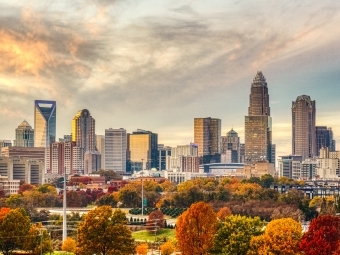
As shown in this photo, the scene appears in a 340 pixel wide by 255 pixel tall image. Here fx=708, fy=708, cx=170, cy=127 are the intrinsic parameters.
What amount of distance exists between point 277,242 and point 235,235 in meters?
2.76

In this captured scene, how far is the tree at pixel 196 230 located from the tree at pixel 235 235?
4.18 ft

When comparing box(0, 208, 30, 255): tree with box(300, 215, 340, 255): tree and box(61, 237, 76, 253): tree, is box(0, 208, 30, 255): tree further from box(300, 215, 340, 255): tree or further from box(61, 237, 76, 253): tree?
→ box(300, 215, 340, 255): tree

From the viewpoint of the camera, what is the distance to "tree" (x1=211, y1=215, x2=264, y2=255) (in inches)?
1816

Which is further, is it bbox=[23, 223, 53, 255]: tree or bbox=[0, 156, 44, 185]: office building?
bbox=[0, 156, 44, 185]: office building

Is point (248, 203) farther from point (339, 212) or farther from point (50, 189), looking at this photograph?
point (50, 189)

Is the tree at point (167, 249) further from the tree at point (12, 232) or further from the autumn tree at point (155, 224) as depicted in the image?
the autumn tree at point (155, 224)

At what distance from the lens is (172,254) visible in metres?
56.3

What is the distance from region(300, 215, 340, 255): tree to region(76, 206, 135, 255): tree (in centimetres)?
1141

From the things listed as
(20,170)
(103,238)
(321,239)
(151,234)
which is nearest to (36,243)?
(103,238)

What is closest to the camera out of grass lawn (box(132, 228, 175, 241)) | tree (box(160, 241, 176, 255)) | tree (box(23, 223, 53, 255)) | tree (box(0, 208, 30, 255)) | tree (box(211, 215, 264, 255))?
tree (box(211, 215, 264, 255))

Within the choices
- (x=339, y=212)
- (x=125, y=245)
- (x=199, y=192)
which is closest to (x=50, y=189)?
(x=199, y=192)

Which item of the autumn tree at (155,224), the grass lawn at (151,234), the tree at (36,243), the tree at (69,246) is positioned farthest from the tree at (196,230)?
the autumn tree at (155,224)

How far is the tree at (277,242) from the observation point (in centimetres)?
4534

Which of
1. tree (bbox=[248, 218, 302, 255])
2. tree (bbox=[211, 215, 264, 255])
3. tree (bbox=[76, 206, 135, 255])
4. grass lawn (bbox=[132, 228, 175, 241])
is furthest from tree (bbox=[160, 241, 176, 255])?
grass lawn (bbox=[132, 228, 175, 241])
